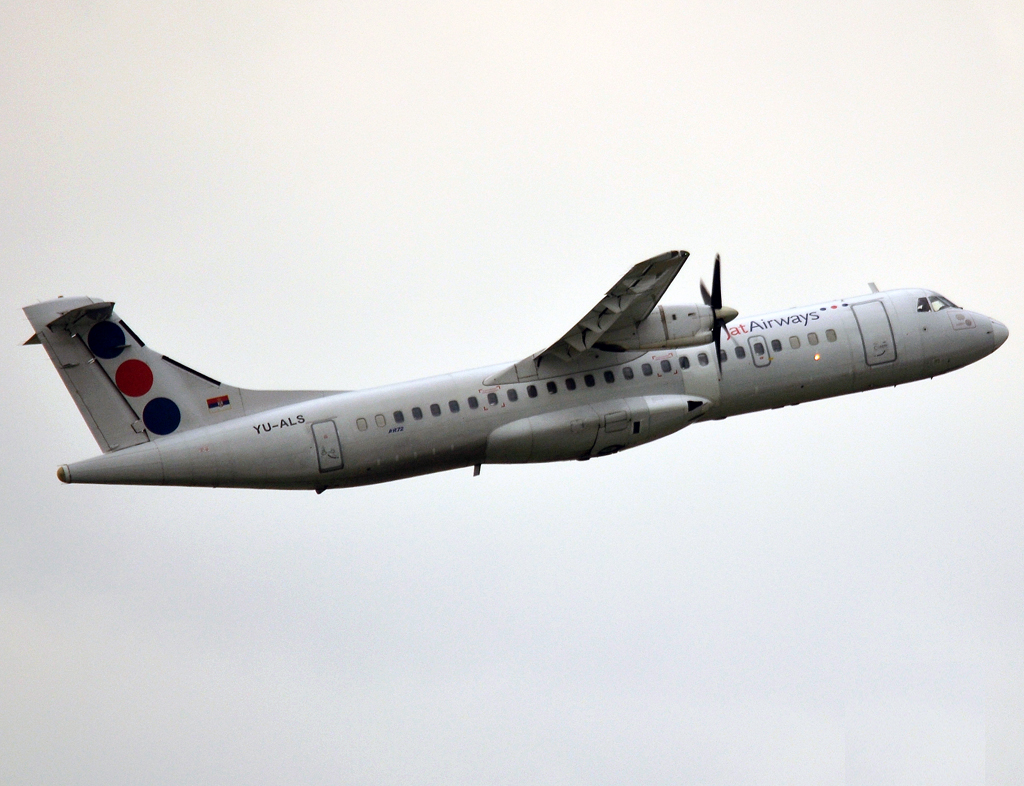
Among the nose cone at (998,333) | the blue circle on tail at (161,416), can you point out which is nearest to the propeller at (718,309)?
the nose cone at (998,333)

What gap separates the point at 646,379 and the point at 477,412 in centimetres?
497

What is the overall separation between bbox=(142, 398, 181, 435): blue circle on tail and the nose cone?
24802mm

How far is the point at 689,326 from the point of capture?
39781mm

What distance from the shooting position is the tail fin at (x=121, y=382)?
37.7 meters

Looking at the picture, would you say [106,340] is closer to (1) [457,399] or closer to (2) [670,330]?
(1) [457,399]

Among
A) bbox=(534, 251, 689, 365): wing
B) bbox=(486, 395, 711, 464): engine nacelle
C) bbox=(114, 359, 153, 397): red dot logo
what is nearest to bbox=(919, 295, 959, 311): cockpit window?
bbox=(486, 395, 711, 464): engine nacelle

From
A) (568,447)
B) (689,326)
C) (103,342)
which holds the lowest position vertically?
(568,447)

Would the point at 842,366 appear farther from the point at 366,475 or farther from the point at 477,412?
the point at 366,475

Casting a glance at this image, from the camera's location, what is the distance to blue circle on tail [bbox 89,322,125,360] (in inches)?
1499

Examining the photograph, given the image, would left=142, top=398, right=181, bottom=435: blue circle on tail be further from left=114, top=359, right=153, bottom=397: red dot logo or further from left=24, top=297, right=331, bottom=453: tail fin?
left=114, top=359, right=153, bottom=397: red dot logo

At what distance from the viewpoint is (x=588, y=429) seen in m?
39.6

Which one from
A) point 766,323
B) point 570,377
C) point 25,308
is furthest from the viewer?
point 766,323

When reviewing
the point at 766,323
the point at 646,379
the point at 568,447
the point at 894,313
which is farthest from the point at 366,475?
the point at 894,313

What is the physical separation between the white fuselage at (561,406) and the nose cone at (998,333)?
917 millimetres
